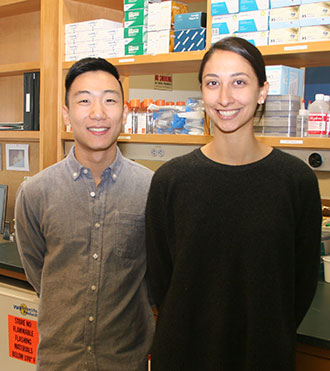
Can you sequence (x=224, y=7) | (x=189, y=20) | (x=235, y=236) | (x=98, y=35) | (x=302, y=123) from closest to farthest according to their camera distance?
(x=235, y=236) < (x=302, y=123) < (x=224, y=7) < (x=189, y=20) < (x=98, y=35)

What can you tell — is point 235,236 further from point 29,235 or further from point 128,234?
point 29,235

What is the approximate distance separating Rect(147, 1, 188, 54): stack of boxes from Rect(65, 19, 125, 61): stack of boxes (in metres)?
0.19

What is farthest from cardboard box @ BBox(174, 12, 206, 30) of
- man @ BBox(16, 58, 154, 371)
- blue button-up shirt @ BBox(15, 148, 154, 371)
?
blue button-up shirt @ BBox(15, 148, 154, 371)

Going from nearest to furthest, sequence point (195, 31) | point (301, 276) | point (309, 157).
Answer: point (301, 276) < point (309, 157) < point (195, 31)

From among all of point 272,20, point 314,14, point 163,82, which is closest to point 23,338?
point 272,20

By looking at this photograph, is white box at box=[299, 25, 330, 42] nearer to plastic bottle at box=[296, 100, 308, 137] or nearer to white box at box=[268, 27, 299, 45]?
white box at box=[268, 27, 299, 45]

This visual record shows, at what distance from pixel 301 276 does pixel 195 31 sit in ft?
4.73

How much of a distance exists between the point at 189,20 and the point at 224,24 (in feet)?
0.65

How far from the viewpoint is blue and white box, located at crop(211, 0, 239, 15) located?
7.35ft

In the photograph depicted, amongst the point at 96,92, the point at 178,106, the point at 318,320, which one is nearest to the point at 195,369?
the point at 318,320

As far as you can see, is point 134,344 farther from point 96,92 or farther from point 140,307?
point 96,92

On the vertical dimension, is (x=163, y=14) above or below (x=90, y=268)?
above

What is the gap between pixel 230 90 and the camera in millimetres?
1308

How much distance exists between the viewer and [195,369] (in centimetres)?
137
